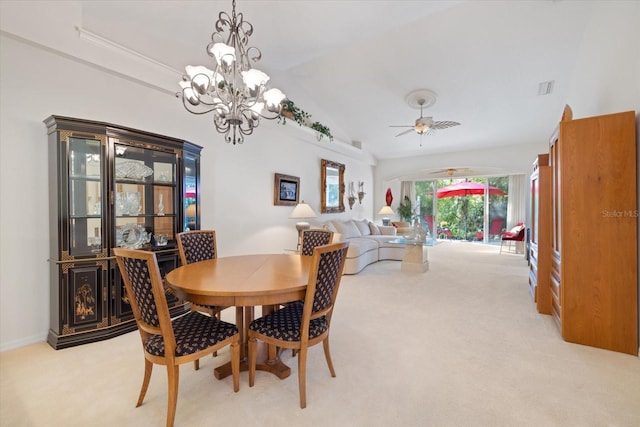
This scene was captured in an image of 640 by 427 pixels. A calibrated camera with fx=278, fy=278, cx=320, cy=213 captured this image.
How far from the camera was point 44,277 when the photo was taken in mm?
2555

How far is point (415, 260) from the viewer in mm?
5234

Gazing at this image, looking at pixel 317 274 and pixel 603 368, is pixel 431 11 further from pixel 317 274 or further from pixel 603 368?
pixel 603 368

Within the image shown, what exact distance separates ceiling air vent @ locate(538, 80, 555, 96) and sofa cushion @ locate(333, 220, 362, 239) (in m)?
4.34

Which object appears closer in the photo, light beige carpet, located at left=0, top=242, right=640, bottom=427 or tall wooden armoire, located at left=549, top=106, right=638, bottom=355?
light beige carpet, located at left=0, top=242, right=640, bottom=427

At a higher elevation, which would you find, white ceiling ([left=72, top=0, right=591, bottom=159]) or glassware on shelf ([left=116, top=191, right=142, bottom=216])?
white ceiling ([left=72, top=0, right=591, bottom=159])

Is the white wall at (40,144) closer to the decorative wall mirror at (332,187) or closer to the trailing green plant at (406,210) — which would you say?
the decorative wall mirror at (332,187)

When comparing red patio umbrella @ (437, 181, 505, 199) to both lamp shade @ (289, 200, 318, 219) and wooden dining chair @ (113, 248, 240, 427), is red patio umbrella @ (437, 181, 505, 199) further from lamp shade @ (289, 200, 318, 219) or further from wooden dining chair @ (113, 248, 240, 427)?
wooden dining chair @ (113, 248, 240, 427)

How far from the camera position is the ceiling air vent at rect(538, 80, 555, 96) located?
4746 millimetres

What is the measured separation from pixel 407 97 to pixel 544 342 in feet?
14.8

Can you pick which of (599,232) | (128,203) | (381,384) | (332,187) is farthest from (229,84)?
(332,187)

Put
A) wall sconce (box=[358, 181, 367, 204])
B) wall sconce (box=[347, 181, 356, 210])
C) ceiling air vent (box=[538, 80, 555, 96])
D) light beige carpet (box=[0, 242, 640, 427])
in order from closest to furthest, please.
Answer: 1. light beige carpet (box=[0, 242, 640, 427])
2. ceiling air vent (box=[538, 80, 555, 96])
3. wall sconce (box=[347, 181, 356, 210])
4. wall sconce (box=[358, 181, 367, 204])

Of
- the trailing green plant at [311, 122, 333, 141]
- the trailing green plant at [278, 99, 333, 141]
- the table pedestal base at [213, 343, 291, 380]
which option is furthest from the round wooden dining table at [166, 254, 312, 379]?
the trailing green plant at [311, 122, 333, 141]

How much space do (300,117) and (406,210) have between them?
18.4 feet

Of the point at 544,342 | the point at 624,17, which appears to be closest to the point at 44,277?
the point at 544,342
